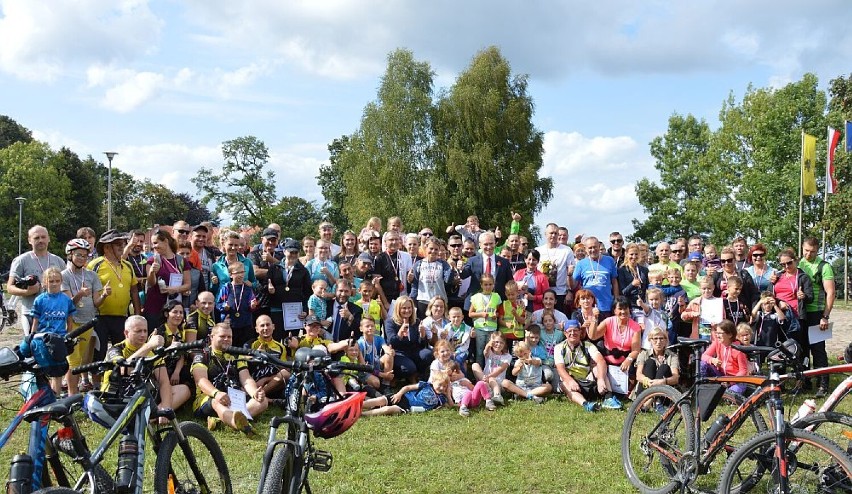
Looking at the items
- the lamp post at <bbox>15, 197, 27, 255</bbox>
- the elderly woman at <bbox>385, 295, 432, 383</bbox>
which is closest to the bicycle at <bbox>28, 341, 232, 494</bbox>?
the elderly woman at <bbox>385, 295, 432, 383</bbox>

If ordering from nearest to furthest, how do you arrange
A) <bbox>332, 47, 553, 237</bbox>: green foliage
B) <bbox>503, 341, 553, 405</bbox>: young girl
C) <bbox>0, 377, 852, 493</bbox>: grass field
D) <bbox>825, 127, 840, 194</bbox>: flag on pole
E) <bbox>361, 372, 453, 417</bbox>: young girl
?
1. <bbox>0, 377, 852, 493</bbox>: grass field
2. <bbox>361, 372, 453, 417</bbox>: young girl
3. <bbox>503, 341, 553, 405</bbox>: young girl
4. <bbox>825, 127, 840, 194</bbox>: flag on pole
5. <bbox>332, 47, 553, 237</bbox>: green foliage

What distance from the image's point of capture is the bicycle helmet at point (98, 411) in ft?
11.9

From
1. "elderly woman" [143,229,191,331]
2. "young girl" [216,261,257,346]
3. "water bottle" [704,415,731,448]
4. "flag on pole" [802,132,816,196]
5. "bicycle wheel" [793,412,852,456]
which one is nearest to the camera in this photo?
"bicycle wheel" [793,412,852,456]

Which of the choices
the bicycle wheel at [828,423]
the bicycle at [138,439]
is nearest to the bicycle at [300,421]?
the bicycle at [138,439]

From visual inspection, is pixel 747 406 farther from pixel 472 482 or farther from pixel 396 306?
pixel 396 306

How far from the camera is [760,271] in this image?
31.6 ft

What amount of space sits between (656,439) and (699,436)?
422 mm

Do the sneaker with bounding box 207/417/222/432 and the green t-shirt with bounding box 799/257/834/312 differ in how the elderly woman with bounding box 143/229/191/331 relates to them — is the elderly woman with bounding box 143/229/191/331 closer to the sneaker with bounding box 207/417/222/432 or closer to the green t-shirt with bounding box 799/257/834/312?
the sneaker with bounding box 207/417/222/432

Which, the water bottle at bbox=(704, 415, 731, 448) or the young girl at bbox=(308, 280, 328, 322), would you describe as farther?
the young girl at bbox=(308, 280, 328, 322)

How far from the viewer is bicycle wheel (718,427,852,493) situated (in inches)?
153

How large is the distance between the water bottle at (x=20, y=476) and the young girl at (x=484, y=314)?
6.43 metres

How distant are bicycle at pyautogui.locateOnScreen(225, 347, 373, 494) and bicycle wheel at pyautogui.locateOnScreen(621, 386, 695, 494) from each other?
2.35 meters

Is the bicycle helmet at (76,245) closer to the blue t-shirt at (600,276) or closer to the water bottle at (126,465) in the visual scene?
the water bottle at (126,465)

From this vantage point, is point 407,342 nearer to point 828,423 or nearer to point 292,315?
point 292,315
